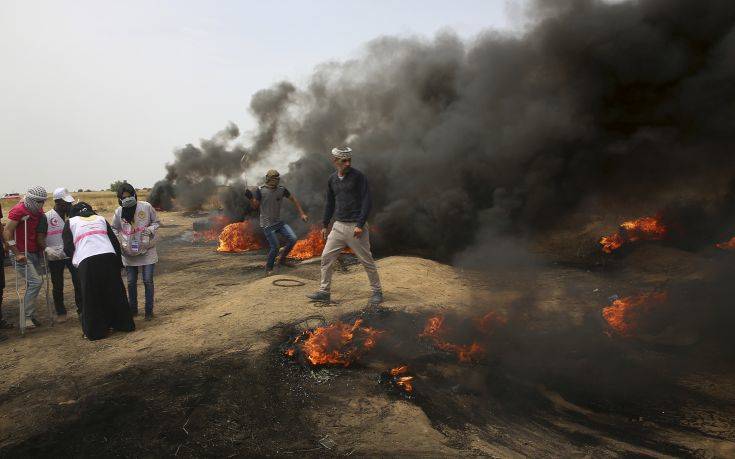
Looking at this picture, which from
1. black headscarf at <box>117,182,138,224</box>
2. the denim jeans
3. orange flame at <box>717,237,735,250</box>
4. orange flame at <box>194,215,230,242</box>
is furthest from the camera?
orange flame at <box>194,215,230,242</box>

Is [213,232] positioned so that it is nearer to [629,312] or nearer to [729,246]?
[629,312]

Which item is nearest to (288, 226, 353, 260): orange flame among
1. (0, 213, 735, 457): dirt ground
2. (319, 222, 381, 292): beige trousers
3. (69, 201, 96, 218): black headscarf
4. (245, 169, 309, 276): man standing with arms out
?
(245, 169, 309, 276): man standing with arms out

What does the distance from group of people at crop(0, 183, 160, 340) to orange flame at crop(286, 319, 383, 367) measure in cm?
276

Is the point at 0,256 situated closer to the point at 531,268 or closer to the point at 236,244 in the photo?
the point at 236,244

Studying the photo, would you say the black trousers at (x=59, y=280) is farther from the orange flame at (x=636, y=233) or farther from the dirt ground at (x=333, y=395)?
the orange flame at (x=636, y=233)

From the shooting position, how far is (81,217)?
19.4 feet

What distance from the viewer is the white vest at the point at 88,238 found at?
571 centimetres

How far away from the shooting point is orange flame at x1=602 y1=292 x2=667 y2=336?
19.3 ft

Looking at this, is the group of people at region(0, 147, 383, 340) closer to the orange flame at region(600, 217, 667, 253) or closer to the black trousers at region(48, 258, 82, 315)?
the black trousers at region(48, 258, 82, 315)

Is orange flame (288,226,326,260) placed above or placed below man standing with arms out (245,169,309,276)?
below

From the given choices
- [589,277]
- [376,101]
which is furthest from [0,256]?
[376,101]

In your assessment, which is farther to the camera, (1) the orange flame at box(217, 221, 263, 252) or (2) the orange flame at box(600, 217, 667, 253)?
(1) the orange flame at box(217, 221, 263, 252)

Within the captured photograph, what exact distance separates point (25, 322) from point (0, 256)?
105cm

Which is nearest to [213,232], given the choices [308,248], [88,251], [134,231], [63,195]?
[308,248]
